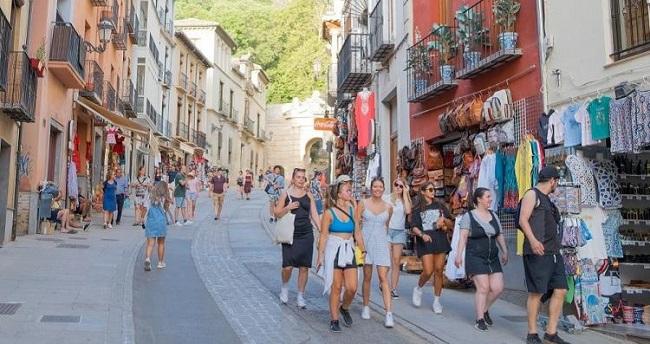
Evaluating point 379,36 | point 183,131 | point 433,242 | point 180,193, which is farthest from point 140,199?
point 183,131

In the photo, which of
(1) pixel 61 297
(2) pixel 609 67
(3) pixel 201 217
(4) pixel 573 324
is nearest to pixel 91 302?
(1) pixel 61 297

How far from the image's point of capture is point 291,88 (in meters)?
64.6

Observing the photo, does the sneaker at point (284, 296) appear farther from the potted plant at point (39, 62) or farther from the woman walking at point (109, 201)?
the woman walking at point (109, 201)

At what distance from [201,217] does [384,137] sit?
24.7 feet

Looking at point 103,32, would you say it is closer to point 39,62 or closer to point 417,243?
point 39,62

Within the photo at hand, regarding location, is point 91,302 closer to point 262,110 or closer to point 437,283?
point 437,283

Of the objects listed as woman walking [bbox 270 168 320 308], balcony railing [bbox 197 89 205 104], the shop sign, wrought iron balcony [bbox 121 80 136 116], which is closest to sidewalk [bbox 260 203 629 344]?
woman walking [bbox 270 168 320 308]

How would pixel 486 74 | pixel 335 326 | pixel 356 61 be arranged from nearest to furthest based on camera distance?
1. pixel 335 326
2. pixel 486 74
3. pixel 356 61

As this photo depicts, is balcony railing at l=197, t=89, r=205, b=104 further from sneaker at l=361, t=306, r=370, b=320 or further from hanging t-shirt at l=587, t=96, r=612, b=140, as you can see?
hanging t-shirt at l=587, t=96, r=612, b=140

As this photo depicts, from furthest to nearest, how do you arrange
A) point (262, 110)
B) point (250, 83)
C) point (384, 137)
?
point (262, 110) < point (250, 83) < point (384, 137)

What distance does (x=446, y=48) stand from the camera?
1202 centimetres

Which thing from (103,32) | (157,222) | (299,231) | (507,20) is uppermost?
(103,32)

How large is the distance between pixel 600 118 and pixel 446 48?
195 inches

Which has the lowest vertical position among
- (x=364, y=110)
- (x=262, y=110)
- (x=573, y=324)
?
(x=573, y=324)
